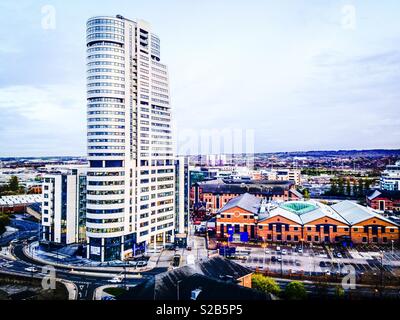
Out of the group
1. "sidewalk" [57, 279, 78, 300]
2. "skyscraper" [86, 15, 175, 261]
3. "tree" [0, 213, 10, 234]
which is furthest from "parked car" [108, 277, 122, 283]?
"tree" [0, 213, 10, 234]

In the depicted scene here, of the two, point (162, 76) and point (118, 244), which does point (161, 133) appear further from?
point (118, 244)

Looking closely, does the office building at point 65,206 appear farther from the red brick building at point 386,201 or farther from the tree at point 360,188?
the red brick building at point 386,201

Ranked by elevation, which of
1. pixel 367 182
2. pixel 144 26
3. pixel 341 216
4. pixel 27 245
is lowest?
pixel 27 245

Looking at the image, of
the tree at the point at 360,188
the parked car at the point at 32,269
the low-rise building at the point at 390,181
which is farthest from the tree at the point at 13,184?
the low-rise building at the point at 390,181

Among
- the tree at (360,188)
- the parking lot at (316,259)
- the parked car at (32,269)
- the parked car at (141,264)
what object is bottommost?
the parked car at (141,264)
